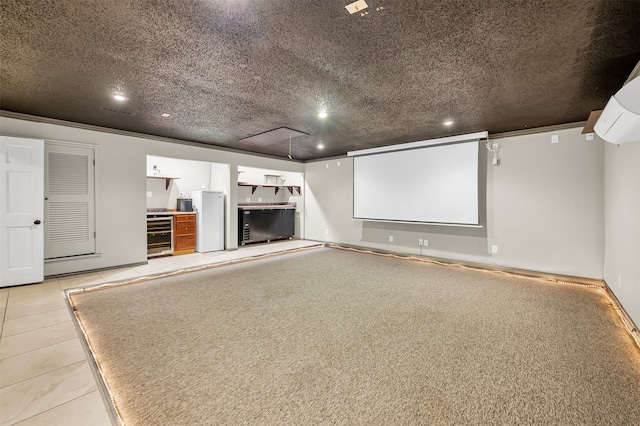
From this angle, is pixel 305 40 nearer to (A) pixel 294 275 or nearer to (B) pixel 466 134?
(A) pixel 294 275

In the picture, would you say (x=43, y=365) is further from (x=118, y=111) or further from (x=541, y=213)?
(x=541, y=213)

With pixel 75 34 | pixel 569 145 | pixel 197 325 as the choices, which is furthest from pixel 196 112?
pixel 569 145

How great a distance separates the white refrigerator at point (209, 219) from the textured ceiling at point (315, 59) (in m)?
2.32

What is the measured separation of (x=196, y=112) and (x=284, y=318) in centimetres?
288

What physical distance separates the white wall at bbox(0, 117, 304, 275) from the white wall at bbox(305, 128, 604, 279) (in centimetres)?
532

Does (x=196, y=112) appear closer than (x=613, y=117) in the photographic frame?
No

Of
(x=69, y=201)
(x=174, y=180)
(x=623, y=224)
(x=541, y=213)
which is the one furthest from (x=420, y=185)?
(x=69, y=201)

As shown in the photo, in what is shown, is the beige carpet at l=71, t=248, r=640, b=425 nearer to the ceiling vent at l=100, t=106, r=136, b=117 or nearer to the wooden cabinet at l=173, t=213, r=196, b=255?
the wooden cabinet at l=173, t=213, r=196, b=255

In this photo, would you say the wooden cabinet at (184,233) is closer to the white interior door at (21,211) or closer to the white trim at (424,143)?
the white interior door at (21,211)

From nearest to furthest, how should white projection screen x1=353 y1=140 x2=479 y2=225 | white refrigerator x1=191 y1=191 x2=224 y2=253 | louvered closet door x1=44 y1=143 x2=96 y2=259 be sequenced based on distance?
1. louvered closet door x1=44 y1=143 x2=96 y2=259
2. white projection screen x1=353 y1=140 x2=479 y2=225
3. white refrigerator x1=191 y1=191 x2=224 y2=253

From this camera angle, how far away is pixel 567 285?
375 cm

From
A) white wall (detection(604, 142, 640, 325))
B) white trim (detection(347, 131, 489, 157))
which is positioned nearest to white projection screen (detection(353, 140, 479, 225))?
white trim (detection(347, 131, 489, 157))

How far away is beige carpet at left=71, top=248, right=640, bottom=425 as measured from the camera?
58.0 inches

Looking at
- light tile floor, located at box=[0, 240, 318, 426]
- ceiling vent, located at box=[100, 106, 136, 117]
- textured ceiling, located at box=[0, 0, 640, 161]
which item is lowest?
light tile floor, located at box=[0, 240, 318, 426]
